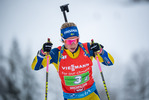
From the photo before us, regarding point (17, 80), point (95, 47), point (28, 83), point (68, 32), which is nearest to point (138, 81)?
point (28, 83)

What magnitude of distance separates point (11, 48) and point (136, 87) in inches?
504

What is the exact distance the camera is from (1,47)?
522 inches

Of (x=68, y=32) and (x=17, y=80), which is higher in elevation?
(x=68, y=32)

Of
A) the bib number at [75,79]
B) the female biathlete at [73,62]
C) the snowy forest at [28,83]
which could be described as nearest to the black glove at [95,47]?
the female biathlete at [73,62]

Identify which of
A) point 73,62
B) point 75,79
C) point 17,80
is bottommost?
point 17,80

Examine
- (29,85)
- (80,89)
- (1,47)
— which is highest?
(1,47)

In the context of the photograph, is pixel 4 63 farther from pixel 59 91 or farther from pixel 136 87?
pixel 136 87

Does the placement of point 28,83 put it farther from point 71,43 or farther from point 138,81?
point 138,81

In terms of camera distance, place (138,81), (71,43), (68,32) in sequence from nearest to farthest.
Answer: (71,43), (68,32), (138,81)

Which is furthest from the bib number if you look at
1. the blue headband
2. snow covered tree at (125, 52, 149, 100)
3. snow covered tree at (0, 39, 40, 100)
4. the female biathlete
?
snow covered tree at (125, 52, 149, 100)

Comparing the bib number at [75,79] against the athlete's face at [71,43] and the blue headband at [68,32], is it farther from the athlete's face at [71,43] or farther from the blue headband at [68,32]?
the blue headband at [68,32]

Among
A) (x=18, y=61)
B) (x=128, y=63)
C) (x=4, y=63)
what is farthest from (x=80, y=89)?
(x=128, y=63)

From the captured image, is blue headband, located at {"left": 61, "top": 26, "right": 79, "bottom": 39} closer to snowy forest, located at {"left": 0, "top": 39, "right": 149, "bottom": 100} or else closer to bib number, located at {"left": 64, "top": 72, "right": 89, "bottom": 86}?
bib number, located at {"left": 64, "top": 72, "right": 89, "bottom": 86}

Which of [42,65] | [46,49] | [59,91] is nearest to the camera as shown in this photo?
[46,49]
